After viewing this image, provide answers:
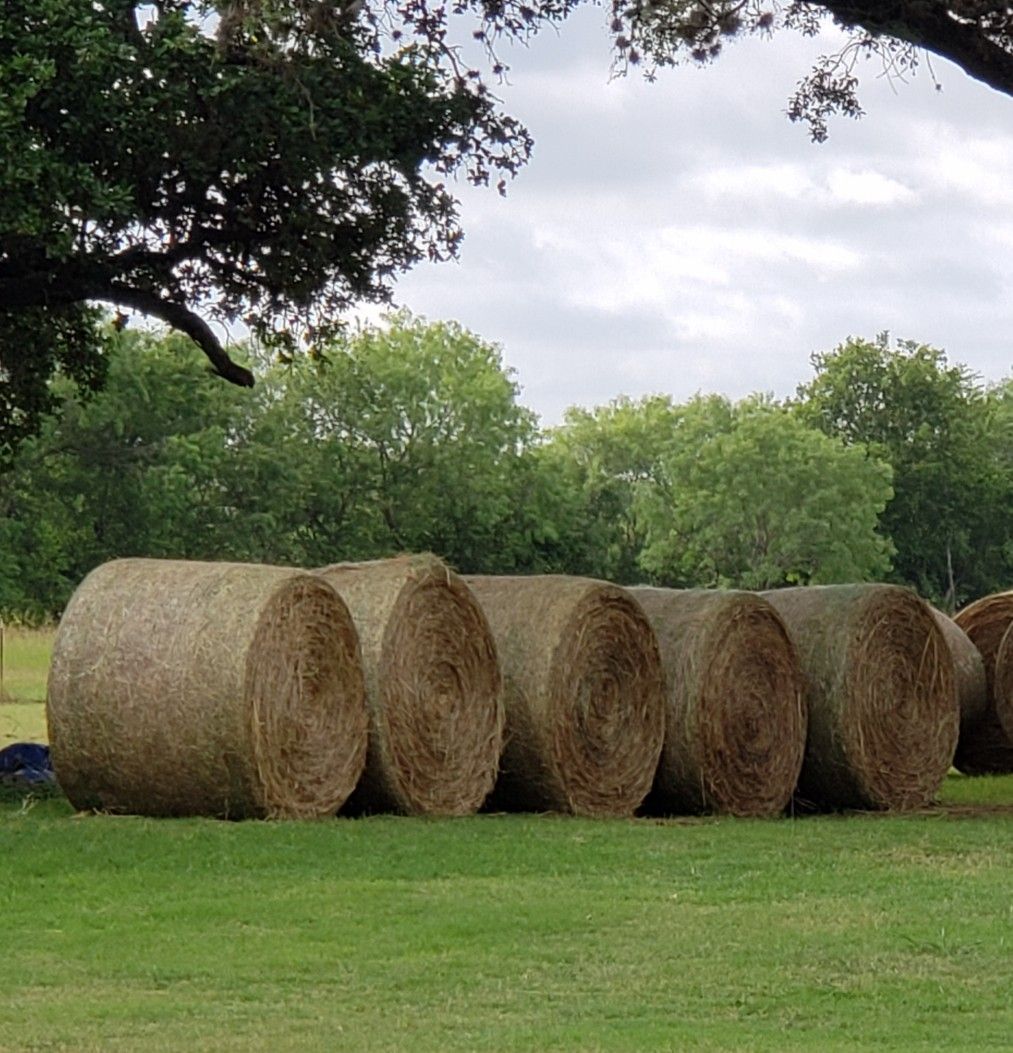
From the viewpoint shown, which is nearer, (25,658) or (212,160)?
(212,160)

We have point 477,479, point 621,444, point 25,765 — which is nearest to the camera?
point 25,765

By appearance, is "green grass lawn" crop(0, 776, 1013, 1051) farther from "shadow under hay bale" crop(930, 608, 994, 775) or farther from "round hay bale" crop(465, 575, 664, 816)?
"shadow under hay bale" crop(930, 608, 994, 775)

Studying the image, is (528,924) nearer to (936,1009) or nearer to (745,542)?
(936,1009)

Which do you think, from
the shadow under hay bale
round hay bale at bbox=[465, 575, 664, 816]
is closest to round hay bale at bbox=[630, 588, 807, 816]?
round hay bale at bbox=[465, 575, 664, 816]

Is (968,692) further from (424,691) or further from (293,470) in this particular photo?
(293,470)

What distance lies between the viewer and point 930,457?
273 ft

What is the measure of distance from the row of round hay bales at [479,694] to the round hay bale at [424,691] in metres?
0.02

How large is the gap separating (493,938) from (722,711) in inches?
296

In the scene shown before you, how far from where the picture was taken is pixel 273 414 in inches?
2611

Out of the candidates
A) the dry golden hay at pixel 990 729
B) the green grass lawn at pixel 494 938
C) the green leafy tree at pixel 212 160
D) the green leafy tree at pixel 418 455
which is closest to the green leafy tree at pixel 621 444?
the green leafy tree at pixel 418 455

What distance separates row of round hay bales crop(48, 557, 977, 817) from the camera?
14211mm

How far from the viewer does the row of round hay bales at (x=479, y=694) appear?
14.2 m

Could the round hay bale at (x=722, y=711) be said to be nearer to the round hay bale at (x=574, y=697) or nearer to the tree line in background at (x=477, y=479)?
the round hay bale at (x=574, y=697)

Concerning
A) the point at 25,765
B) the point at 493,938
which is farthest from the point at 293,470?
the point at 493,938
